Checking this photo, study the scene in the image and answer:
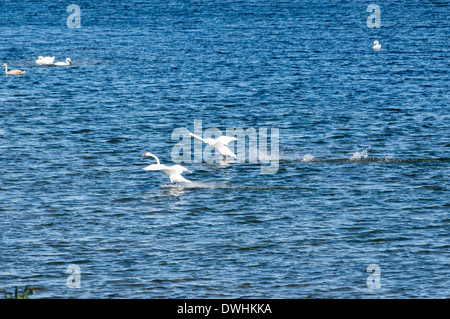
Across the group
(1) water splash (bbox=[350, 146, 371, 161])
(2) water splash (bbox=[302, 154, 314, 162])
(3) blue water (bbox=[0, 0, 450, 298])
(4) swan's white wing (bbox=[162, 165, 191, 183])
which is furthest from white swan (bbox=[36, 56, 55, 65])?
(4) swan's white wing (bbox=[162, 165, 191, 183])

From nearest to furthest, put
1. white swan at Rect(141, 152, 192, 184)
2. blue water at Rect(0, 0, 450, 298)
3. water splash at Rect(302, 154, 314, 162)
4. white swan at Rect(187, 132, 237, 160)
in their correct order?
blue water at Rect(0, 0, 450, 298), white swan at Rect(141, 152, 192, 184), white swan at Rect(187, 132, 237, 160), water splash at Rect(302, 154, 314, 162)

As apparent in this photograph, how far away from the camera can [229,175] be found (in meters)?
29.3

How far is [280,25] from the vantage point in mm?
82562

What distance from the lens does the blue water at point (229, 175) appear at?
1934 cm

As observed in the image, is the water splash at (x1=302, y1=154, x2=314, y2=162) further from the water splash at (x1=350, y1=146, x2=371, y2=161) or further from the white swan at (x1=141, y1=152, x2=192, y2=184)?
the white swan at (x1=141, y1=152, x2=192, y2=184)

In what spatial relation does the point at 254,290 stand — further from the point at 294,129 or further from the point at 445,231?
the point at 294,129

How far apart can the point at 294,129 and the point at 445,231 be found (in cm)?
1549

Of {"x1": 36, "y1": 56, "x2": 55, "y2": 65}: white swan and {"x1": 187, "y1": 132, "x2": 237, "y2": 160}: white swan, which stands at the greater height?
{"x1": 36, "y1": 56, "x2": 55, "y2": 65}: white swan

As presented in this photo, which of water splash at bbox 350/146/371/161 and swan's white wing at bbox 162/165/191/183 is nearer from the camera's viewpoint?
swan's white wing at bbox 162/165/191/183

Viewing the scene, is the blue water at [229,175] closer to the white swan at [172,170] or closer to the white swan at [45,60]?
the white swan at [172,170]

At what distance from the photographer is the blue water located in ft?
63.5

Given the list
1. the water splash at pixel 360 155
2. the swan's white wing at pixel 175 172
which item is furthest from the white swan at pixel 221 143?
the water splash at pixel 360 155

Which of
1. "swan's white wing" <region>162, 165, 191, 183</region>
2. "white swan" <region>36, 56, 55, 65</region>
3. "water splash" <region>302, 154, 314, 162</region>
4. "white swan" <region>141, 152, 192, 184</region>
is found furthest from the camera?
"white swan" <region>36, 56, 55, 65</region>
